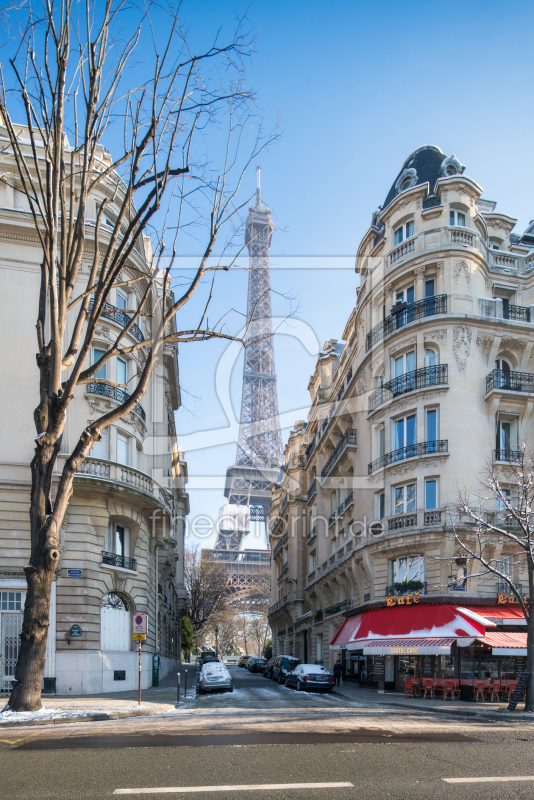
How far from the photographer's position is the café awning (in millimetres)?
25094

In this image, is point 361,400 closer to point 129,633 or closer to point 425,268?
point 425,268

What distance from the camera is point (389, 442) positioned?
31.8 m

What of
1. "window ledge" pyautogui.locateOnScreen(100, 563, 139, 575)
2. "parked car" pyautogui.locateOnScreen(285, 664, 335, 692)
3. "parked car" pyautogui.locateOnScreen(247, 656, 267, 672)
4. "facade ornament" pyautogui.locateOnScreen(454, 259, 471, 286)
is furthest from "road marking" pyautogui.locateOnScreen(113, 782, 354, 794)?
"parked car" pyautogui.locateOnScreen(247, 656, 267, 672)

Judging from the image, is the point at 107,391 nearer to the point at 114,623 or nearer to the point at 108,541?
the point at 108,541

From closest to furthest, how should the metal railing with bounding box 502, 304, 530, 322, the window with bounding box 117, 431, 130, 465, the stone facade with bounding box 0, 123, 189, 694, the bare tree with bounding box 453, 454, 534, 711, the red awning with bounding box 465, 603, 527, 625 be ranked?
the stone facade with bounding box 0, 123, 189, 694 < the red awning with bounding box 465, 603, 527, 625 < the bare tree with bounding box 453, 454, 534, 711 < the window with bounding box 117, 431, 130, 465 < the metal railing with bounding box 502, 304, 530, 322

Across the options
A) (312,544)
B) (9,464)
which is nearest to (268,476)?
(312,544)

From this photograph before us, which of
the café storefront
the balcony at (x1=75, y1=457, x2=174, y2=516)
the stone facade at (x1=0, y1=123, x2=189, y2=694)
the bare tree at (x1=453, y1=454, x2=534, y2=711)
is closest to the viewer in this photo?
the café storefront

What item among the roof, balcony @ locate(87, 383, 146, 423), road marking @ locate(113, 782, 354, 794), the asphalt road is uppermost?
the roof

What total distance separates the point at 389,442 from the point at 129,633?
45.2ft

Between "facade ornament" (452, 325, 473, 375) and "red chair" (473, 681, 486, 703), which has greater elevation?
"facade ornament" (452, 325, 473, 375)

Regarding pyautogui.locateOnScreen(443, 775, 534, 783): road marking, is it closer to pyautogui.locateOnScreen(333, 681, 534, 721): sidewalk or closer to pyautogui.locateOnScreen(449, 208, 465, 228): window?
pyautogui.locateOnScreen(333, 681, 534, 721): sidewalk

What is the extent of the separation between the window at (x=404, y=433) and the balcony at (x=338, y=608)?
424 inches

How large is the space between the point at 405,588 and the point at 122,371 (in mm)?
15141

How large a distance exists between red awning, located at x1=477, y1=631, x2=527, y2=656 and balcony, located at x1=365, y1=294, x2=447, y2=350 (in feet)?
44.1
